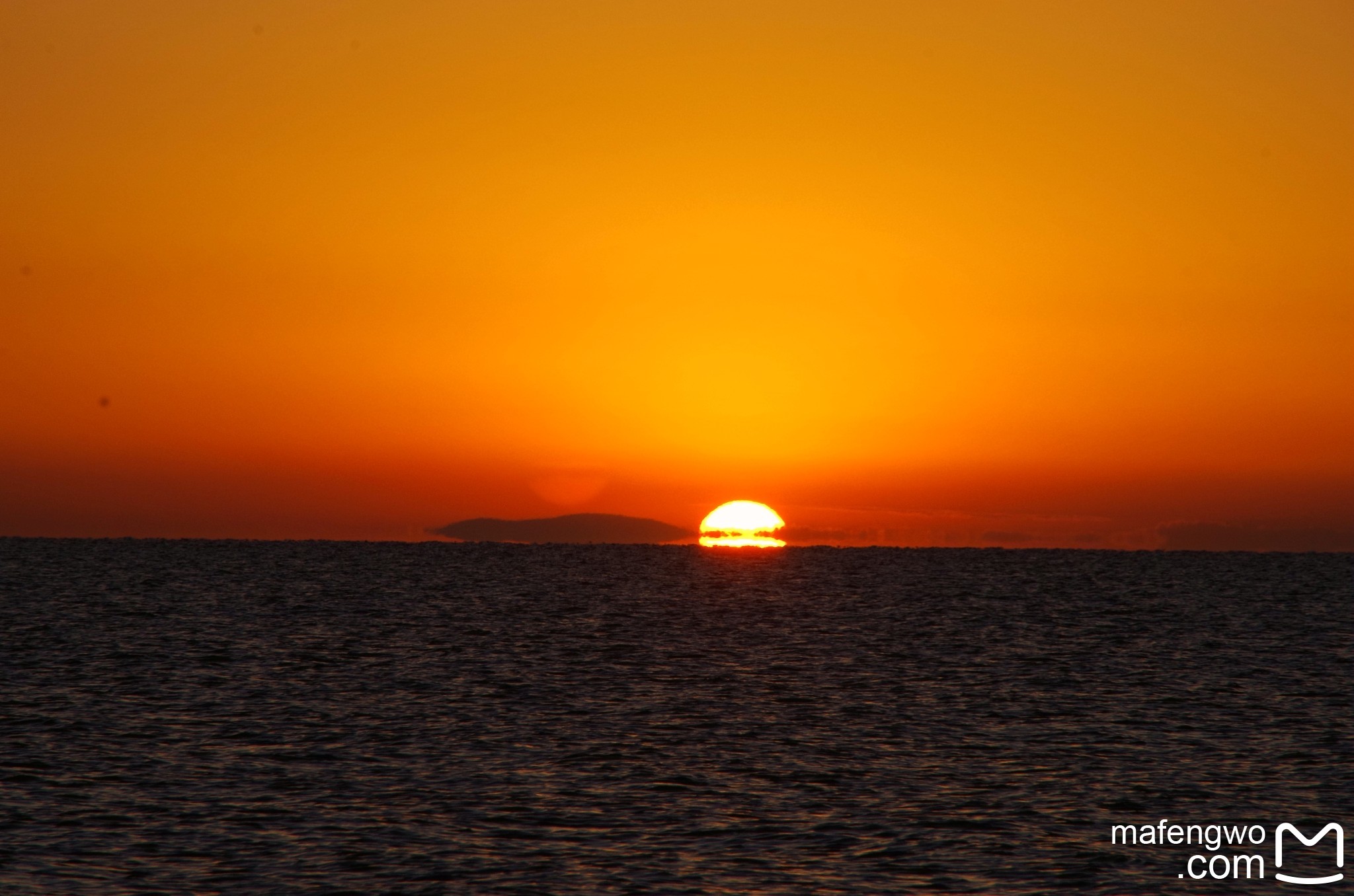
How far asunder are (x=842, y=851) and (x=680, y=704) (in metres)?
21.2

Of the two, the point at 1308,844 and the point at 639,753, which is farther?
the point at 639,753

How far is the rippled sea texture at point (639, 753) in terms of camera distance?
27531mm

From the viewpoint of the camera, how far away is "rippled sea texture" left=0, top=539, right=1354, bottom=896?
90.3ft

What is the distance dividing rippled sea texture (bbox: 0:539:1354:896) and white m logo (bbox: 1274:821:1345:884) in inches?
32.3

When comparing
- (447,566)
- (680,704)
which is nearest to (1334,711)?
(680,704)

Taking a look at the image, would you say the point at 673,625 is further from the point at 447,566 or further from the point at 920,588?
the point at 447,566

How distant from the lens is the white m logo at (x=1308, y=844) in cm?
2702

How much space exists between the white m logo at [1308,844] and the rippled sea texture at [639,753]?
82 cm

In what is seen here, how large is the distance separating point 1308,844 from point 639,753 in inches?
694

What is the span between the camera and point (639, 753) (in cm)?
3938

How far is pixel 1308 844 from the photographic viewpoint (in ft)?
96.9

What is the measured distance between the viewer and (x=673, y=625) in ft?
289

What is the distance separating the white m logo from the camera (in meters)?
27.0

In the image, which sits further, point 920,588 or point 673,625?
point 920,588
